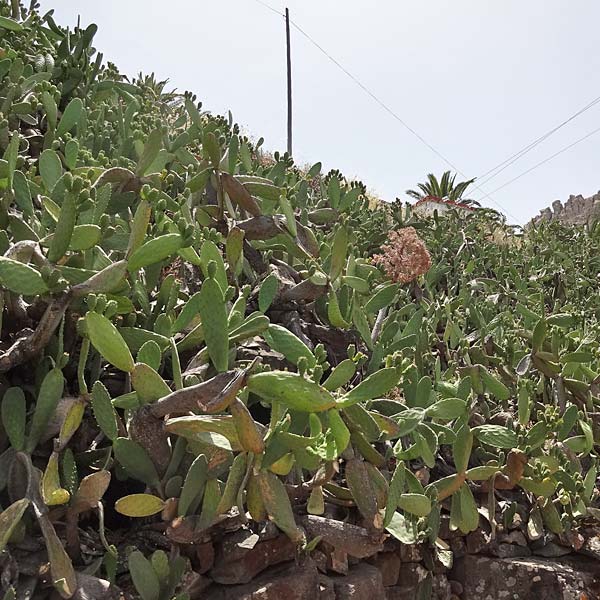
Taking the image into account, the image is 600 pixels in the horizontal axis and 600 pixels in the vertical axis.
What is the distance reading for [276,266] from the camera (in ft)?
9.46

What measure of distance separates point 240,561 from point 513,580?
3.72 ft

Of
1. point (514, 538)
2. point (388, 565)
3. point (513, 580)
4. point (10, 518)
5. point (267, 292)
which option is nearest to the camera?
point (10, 518)

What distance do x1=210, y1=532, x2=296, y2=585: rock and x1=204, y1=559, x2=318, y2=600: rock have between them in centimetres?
2

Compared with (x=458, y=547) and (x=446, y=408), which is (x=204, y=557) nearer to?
(x=446, y=408)

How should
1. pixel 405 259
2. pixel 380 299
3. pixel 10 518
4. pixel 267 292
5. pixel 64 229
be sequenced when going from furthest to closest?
1. pixel 405 259
2. pixel 380 299
3. pixel 267 292
4. pixel 64 229
5. pixel 10 518

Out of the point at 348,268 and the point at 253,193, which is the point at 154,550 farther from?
the point at 253,193

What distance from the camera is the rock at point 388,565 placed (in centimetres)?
213

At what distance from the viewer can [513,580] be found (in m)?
2.41

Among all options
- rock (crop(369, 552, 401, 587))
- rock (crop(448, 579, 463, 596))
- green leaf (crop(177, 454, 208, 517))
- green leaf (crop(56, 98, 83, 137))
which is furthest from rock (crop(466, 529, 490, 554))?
green leaf (crop(56, 98, 83, 137))

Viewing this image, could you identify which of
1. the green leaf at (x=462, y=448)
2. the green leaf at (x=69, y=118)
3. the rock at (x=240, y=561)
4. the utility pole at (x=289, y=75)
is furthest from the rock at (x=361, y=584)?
the utility pole at (x=289, y=75)

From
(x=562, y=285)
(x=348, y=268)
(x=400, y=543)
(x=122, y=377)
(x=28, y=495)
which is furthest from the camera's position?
(x=562, y=285)

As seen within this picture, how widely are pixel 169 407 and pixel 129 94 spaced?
2.92 metres

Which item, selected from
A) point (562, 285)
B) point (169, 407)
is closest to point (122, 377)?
point (169, 407)

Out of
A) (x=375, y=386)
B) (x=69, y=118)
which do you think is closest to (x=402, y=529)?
(x=375, y=386)
